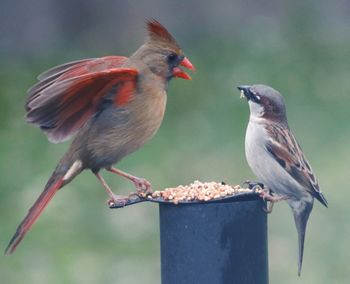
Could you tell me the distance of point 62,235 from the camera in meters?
9.61

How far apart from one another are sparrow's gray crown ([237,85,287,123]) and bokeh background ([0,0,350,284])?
8.17 feet

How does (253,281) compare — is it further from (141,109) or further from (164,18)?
(164,18)

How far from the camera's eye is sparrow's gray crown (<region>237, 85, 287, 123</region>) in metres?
6.31

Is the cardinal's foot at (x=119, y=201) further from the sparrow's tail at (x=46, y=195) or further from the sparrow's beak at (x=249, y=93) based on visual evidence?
the sparrow's beak at (x=249, y=93)

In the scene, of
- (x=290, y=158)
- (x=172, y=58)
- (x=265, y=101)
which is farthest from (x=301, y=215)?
(x=172, y=58)

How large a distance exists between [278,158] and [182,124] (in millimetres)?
6029

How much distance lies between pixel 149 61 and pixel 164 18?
28.5 feet

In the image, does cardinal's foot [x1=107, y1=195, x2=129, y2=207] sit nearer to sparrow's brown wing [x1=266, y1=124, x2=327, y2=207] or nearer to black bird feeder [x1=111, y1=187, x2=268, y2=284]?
black bird feeder [x1=111, y1=187, x2=268, y2=284]

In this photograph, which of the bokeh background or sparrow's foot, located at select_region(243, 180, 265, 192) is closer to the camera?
sparrow's foot, located at select_region(243, 180, 265, 192)

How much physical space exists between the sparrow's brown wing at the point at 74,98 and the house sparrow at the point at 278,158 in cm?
62

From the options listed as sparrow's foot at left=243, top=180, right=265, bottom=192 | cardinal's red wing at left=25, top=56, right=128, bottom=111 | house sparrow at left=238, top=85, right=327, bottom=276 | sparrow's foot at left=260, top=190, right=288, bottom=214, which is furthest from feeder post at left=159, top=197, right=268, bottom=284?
cardinal's red wing at left=25, top=56, right=128, bottom=111

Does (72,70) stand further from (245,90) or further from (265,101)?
(265,101)

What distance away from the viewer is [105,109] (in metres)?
6.47

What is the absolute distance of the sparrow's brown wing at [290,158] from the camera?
6.19 meters
